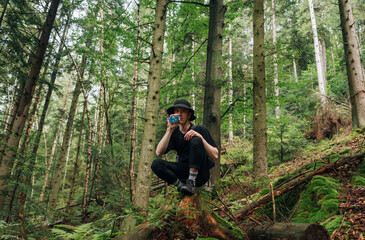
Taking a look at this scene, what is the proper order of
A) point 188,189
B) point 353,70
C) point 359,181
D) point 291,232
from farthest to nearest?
point 353,70 < point 359,181 < point 188,189 < point 291,232

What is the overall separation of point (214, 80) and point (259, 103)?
5.89 feet

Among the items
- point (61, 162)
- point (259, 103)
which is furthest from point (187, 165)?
point (61, 162)

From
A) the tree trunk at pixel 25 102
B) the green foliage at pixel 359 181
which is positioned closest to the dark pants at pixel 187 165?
the green foliage at pixel 359 181

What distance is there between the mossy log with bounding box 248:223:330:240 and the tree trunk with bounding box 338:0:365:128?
24.4 feet

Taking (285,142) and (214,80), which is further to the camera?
(285,142)

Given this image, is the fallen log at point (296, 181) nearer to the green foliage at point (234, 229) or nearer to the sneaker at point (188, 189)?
the green foliage at point (234, 229)

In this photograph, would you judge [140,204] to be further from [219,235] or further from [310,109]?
[310,109]

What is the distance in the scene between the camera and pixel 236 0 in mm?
8531

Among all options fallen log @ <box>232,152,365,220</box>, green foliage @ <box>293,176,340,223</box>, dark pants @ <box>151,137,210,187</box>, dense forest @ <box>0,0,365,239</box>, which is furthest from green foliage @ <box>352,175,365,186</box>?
dark pants @ <box>151,137,210,187</box>

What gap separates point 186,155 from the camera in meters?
3.27

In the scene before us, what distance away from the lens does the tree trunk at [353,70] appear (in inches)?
291

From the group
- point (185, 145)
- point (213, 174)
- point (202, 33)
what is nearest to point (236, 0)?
point (202, 33)

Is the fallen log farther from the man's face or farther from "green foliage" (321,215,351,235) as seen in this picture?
the man's face

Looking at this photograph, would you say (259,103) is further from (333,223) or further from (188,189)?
(188,189)
